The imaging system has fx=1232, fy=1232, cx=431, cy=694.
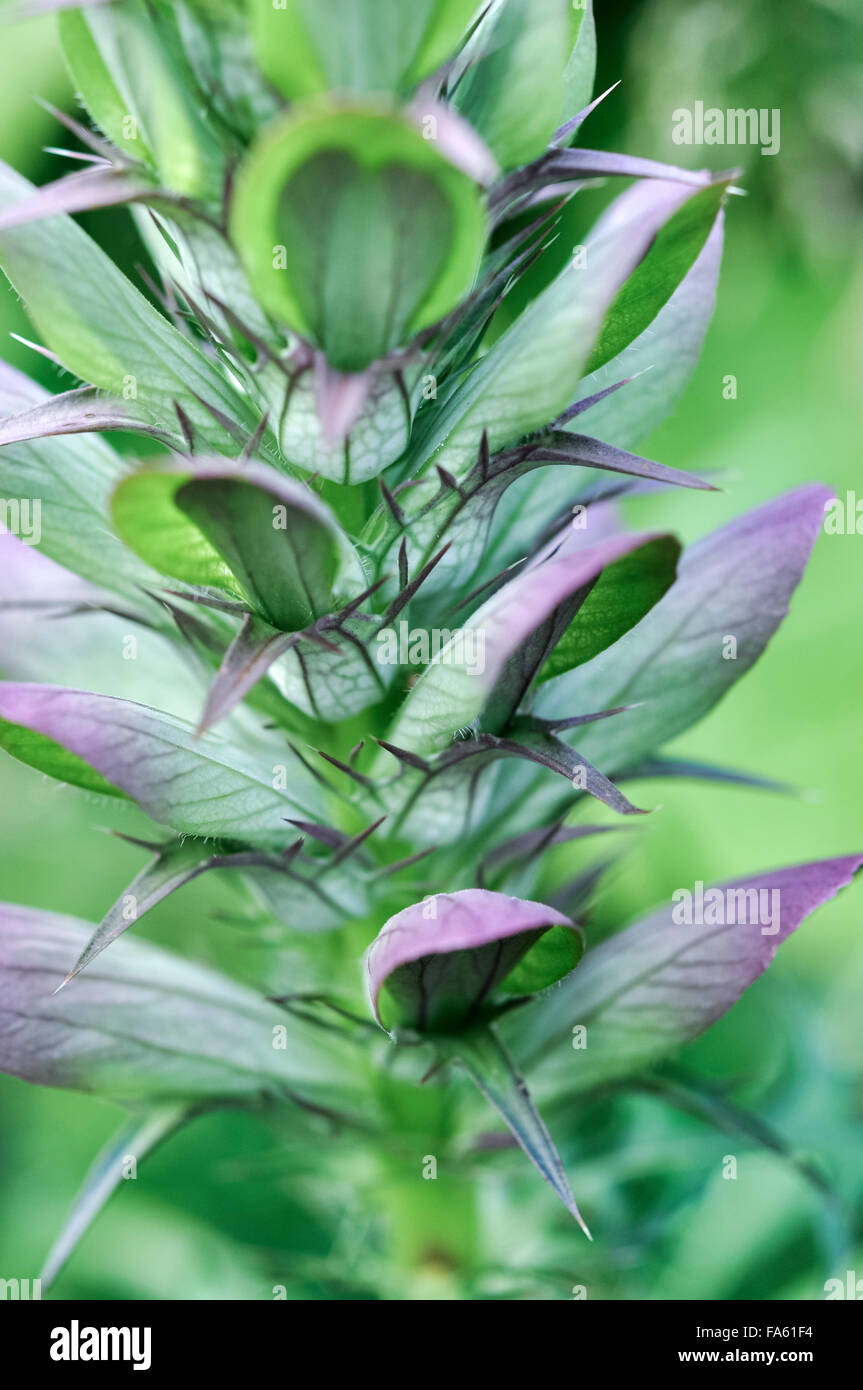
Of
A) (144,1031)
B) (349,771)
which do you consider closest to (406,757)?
(349,771)

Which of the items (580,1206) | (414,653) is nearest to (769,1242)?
(580,1206)

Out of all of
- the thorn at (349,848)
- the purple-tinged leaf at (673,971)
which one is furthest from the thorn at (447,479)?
the purple-tinged leaf at (673,971)

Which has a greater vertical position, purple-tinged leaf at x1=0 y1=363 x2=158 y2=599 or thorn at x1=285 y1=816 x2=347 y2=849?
purple-tinged leaf at x1=0 y1=363 x2=158 y2=599

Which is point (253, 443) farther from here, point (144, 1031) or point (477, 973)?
point (144, 1031)

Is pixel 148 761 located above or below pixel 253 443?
below

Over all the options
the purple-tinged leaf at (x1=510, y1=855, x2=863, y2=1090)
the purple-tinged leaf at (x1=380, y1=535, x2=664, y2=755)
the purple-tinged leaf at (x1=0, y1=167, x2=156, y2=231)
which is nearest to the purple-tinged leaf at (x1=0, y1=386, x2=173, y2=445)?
the purple-tinged leaf at (x1=0, y1=167, x2=156, y2=231)

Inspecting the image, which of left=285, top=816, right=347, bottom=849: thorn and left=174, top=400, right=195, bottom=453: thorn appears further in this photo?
left=285, top=816, right=347, bottom=849: thorn

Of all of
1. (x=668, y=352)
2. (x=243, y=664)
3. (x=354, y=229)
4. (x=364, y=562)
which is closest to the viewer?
(x=354, y=229)

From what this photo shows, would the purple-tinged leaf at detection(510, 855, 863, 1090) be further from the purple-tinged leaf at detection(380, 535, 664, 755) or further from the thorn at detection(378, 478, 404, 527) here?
the thorn at detection(378, 478, 404, 527)
